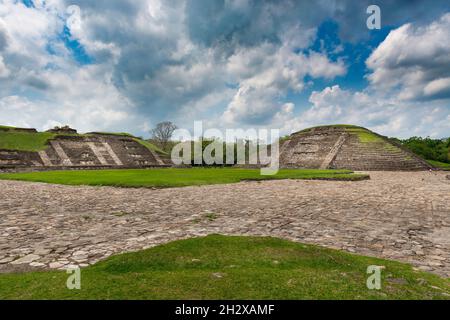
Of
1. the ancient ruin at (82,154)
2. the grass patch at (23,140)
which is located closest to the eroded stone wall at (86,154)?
the ancient ruin at (82,154)

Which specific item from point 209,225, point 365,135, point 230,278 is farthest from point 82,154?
point 230,278

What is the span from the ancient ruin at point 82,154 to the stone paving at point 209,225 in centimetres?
4089

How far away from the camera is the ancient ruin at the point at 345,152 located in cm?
Answer: 4656

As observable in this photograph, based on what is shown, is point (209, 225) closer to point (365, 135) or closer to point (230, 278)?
point (230, 278)

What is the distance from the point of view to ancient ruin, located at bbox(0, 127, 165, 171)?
47000 mm

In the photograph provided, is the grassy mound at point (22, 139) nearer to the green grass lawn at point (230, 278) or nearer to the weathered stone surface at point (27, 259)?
the weathered stone surface at point (27, 259)

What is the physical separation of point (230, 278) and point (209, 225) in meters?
4.38

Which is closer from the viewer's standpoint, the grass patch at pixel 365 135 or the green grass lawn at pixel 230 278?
the green grass lawn at pixel 230 278

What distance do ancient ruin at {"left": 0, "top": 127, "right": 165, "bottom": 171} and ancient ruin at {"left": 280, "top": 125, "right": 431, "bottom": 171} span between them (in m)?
30.3

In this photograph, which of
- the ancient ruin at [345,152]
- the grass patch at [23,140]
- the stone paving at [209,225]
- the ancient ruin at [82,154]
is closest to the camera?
the stone paving at [209,225]

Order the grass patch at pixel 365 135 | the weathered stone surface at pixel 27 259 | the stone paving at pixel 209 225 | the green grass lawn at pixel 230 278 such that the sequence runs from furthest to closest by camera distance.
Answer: the grass patch at pixel 365 135
the stone paving at pixel 209 225
the weathered stone surface at pixel 27 259
the green grass lawn at pixel 230 278
